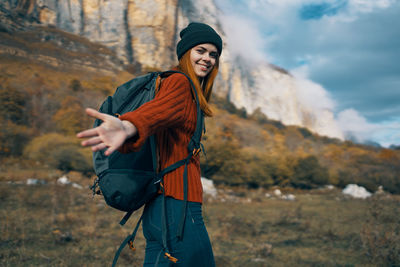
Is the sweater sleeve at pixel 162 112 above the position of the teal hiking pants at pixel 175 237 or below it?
above

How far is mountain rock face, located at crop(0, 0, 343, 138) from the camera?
160ft

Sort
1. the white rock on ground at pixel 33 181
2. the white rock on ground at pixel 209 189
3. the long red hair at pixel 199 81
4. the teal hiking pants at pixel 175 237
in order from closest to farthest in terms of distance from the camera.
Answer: the teal hiking pants at pixel 175 237 < the long red hair at pixel 199 81 < the white rock on ground at pixel 33 181 < the white rock on ground at pixel 209 189

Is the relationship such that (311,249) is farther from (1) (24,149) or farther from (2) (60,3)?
(2) (60,3)

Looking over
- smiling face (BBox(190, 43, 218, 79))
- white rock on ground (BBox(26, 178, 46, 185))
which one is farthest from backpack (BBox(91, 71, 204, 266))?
white rock on ground (BBox(26, 178, 46, 185))

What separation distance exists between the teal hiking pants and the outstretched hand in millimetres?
468

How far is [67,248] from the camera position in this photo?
17.2ft

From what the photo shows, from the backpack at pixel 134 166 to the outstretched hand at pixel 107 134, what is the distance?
296 mm

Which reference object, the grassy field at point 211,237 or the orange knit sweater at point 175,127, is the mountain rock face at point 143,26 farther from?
the orange knit sweater at point 175,127

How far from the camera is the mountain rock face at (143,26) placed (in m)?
48.7

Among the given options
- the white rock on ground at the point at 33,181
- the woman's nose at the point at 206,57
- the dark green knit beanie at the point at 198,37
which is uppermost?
the dark green knit beanie at the point at 198,37

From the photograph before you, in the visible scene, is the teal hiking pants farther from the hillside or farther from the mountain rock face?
the mountain rock face

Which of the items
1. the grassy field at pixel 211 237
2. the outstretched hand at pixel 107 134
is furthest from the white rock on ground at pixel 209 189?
the outstretched hand at pixel 107 134

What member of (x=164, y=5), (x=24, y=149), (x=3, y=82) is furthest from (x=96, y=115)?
(x=164, y=5)

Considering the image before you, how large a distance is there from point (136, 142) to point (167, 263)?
0.54m
